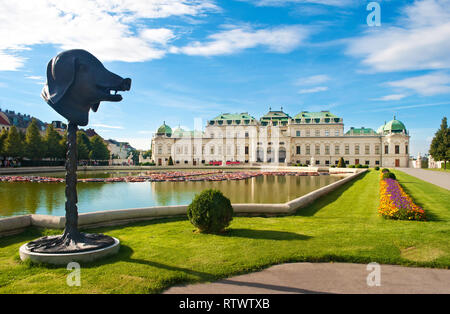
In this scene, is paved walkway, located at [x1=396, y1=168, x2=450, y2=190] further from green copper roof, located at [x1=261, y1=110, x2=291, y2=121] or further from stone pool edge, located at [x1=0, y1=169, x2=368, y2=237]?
green copper roof, located at [x1=261, y1=110, x2=291, y2=121]

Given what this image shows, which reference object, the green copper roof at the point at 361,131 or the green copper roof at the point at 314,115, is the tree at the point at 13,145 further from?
the green copper roof at the point at 361,131

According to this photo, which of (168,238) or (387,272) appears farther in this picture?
(168,238)

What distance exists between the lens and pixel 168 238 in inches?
318

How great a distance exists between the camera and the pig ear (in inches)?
259

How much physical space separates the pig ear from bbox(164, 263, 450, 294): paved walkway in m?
4.49

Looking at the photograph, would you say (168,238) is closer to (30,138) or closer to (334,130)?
(30,138)

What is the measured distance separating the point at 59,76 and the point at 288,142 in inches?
3261

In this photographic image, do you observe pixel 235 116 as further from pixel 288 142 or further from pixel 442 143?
pixel 442 143

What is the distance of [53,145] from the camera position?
189ft

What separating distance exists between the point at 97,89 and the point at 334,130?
87507 mm

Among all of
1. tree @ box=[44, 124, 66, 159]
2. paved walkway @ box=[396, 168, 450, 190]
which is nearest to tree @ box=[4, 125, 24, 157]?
tree @ box=[44, 124, 66, 159]
